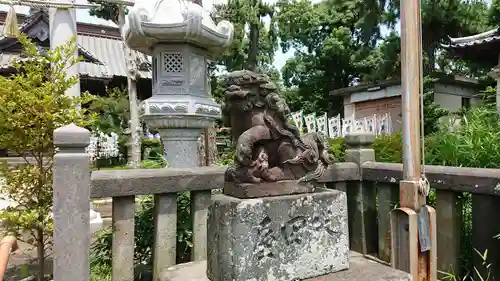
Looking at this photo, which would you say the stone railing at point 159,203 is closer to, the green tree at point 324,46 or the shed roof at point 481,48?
the shed roof at point 481,48

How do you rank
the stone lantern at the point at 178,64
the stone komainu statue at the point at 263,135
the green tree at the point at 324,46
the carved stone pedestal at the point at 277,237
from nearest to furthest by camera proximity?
1. the carved stone pedestal at the point at 277,237
2. the stone komainu statue at the point at 263,135
3. the stone lantern at the point at 178,64
4. the green tree at the point at 324,46

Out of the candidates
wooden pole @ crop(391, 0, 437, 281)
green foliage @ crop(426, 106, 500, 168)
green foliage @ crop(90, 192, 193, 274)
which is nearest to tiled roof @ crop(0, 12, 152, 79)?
green foliage @ crop(90, 192, 193, 274)

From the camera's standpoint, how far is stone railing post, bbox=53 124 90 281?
79.9 inches

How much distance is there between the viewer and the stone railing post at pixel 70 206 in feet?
6.66

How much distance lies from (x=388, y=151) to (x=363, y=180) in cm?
193

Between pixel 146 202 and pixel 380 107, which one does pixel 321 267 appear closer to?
pixel 146 202

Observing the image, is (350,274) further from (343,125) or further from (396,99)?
(396,99)

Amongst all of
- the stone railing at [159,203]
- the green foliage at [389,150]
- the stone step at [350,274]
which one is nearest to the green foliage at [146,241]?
the stone railing at [159,203]

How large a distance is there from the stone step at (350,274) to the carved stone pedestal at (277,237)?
5 centimetres

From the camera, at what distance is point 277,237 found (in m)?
1.94

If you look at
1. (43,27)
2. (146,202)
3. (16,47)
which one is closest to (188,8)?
(146,202)

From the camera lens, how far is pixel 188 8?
11.6 ft

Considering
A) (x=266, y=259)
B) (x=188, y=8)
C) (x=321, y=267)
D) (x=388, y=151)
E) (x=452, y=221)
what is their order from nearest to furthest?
(x=266, y=259)
(x=321, y=267)
(x=452, y=221)
(x=188, y=8)
(x=388, y=151)

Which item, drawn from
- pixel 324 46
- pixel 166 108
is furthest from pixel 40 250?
pixel 324 46
